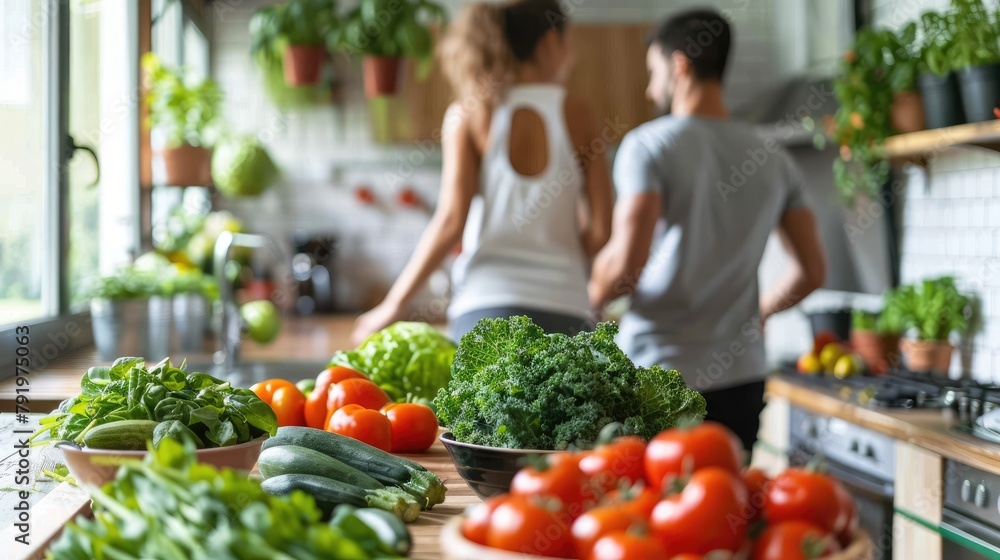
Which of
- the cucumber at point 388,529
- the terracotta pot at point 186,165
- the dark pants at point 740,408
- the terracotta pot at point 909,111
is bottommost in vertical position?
the dark pants at point 740,408

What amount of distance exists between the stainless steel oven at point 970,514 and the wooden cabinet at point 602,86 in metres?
2.98

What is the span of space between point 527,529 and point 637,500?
9 centimetres

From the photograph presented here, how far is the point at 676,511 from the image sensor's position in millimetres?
754

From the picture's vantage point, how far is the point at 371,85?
4660mm

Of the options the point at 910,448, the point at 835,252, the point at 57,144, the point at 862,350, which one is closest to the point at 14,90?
the point at 57,144

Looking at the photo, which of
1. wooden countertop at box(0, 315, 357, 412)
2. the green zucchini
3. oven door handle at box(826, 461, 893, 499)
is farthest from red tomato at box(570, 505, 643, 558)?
oven door handle at box(826, 461, 893, 499)

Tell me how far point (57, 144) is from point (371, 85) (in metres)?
1.92

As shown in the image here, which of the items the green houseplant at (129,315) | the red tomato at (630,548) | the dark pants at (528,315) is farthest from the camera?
the green houseplant at (129,315)

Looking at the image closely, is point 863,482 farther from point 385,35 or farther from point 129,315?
point 385,35

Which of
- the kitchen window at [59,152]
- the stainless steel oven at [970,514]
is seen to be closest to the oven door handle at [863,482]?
the stainless steel oven at [970,514]

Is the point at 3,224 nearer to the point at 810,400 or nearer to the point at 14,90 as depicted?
the point at 14,90

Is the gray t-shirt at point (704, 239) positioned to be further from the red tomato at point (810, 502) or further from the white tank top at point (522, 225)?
the red tomato at point (810, 502)

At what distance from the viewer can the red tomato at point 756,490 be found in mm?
807

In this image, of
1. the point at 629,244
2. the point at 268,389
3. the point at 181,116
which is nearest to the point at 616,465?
the point at 268,389
